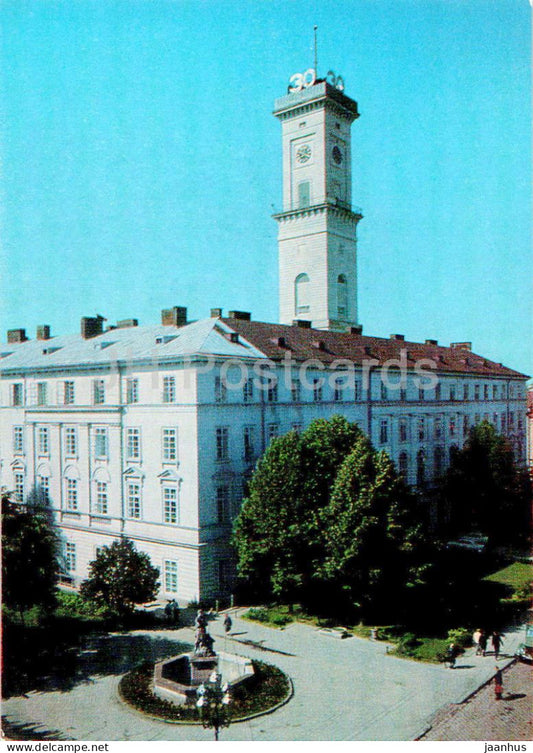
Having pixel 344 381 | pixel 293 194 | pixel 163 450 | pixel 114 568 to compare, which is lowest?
pixel 114 568

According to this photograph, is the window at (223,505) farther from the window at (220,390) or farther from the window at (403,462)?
the window at (403,462)

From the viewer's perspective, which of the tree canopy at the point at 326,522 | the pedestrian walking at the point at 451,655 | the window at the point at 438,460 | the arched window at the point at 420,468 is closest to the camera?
the pedestrian walking at the point at 451,655

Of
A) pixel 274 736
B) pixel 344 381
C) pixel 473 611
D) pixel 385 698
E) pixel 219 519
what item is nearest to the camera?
pixel 274 736

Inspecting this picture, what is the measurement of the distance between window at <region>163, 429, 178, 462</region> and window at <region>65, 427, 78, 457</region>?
6838 mm

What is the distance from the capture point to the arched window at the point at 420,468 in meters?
46.8

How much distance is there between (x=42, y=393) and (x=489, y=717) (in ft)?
96.1

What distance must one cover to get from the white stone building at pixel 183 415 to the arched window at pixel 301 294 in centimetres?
895

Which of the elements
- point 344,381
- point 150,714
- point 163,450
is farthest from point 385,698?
point 344,381

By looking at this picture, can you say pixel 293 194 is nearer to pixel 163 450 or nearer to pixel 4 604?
pixel 163 450

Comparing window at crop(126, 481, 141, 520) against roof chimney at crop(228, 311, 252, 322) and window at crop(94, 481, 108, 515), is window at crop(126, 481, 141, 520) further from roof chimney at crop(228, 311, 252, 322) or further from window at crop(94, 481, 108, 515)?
roof chimney at crop(228, 311, 252, 322)

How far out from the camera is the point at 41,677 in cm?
2230

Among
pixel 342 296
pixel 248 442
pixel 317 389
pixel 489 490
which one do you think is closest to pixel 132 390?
pixel 248 442

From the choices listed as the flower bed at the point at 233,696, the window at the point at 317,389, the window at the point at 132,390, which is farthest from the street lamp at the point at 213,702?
the window at the point at 317,389

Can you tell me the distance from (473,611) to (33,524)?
2092 cm
